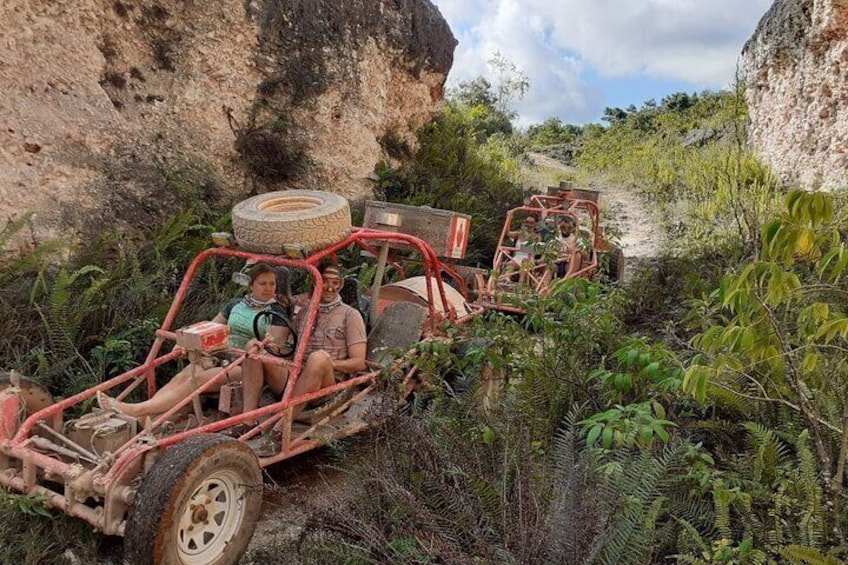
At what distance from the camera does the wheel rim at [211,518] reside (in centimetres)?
338

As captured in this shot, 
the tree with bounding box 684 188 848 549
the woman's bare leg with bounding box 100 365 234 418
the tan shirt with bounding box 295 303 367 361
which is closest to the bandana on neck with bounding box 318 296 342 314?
the tan shirt with bounding box 295 303 367 361

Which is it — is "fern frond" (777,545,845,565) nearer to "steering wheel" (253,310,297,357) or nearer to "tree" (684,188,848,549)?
"tree" (684,188,848,549)

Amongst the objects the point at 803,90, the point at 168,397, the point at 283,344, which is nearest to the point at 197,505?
the point at 168,397

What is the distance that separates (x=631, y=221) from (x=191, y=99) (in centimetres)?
983

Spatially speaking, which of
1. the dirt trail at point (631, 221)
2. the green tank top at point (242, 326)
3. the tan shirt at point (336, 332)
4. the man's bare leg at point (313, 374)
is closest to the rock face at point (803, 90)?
the dirt trail at point (631, 221)

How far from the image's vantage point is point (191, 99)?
8.32m

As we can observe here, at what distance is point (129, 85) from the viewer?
785cm

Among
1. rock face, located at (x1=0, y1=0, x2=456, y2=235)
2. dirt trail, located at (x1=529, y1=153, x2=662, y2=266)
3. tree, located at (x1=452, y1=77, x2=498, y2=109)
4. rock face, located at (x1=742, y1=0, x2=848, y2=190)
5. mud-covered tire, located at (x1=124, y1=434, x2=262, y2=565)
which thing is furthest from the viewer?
tree, located at (x1=452, y1=77, x2=498, y2=109)

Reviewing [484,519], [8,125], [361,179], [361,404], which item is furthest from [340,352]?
[361,179]

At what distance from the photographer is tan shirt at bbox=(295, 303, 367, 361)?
15.6ft

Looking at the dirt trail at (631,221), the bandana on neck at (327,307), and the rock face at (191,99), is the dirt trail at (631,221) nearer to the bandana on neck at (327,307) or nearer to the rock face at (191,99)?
the rock face at (191,99)

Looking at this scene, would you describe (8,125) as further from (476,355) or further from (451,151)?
(451,151)

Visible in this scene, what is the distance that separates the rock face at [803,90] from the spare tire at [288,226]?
25.4 ft

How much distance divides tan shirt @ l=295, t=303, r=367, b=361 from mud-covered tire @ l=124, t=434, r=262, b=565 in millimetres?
1288
